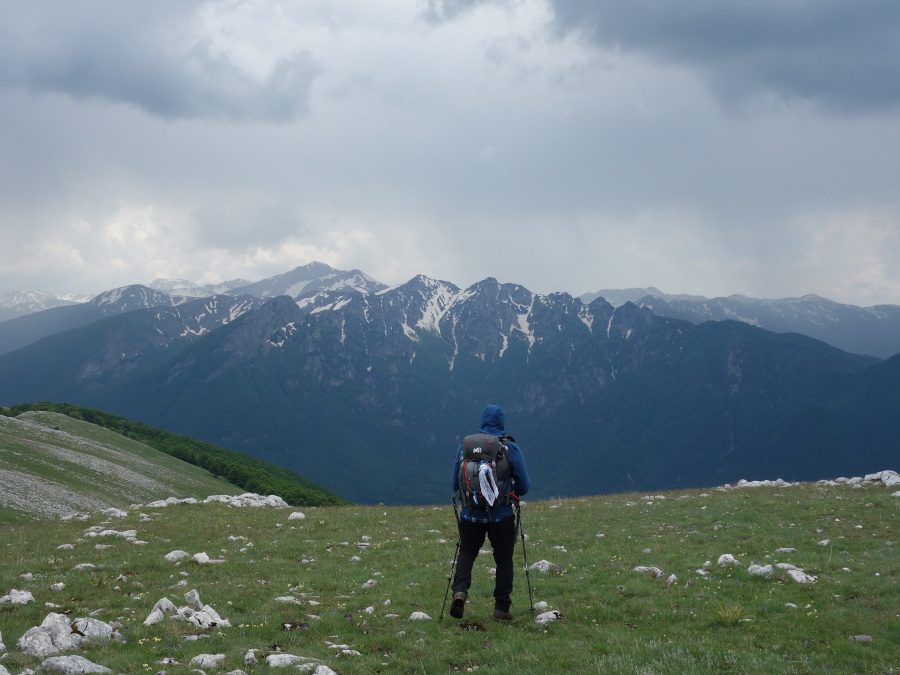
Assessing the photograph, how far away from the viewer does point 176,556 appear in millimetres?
21016

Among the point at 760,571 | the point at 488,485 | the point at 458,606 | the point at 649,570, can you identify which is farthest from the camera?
the point at 649,570

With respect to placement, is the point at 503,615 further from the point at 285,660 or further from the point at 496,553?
the point at 285,660

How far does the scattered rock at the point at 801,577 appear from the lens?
55.1ft

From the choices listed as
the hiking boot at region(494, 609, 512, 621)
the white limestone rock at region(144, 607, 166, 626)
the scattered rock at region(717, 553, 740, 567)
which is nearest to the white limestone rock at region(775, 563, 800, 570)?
the scattered rock at region(717, 553, 740, 567)

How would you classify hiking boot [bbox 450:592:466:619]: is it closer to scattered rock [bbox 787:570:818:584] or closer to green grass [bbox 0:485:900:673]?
green grass [bbox 0:485:900:673]

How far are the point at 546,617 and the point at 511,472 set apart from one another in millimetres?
3313

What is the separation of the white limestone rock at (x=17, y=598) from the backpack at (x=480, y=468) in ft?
36.1

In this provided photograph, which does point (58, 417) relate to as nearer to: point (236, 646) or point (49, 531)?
point (49, 531)

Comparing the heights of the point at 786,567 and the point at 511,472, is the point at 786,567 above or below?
below

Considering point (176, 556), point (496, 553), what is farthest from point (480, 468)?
point (176, 556)

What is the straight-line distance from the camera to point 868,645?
40.5 feet

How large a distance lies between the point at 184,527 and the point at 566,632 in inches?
806

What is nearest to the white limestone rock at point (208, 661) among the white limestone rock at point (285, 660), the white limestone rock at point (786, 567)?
the white limestone rock at point (285, 660)

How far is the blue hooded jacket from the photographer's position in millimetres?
14828
